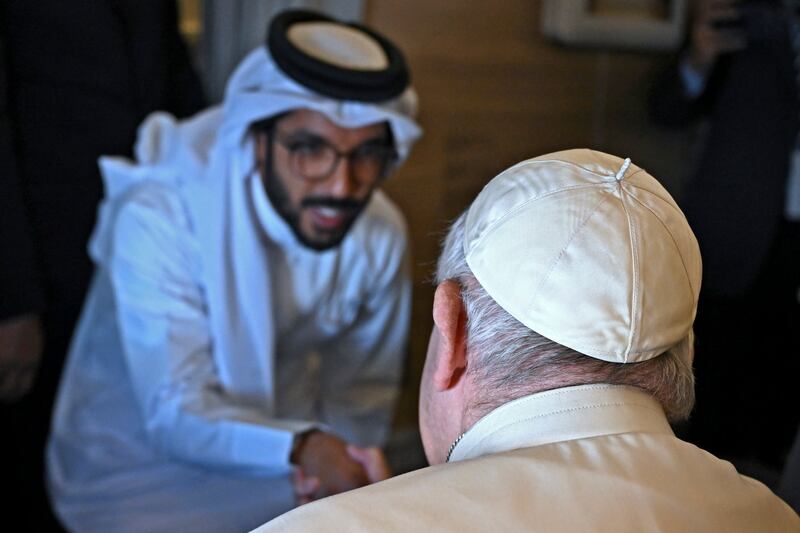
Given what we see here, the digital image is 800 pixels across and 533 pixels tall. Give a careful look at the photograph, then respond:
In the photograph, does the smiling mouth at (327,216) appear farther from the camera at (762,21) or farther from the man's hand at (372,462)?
the camera at (762,21)

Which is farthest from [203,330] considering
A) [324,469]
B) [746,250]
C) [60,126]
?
[746,250]

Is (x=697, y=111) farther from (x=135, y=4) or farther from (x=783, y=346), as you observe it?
(x=135, y=4)

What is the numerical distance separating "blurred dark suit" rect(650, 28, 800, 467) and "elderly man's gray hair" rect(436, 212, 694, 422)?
6.04 ft

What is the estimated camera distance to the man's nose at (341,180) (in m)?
1.99

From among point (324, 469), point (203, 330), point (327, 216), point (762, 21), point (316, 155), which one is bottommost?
point (324, 469)

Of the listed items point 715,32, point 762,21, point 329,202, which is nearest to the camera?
point 329,202

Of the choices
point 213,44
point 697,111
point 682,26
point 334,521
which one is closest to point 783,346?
point 697,111

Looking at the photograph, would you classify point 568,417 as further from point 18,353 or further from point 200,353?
point 18,353

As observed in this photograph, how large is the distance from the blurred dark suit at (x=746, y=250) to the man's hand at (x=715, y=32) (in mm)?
63

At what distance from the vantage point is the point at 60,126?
7.07ft

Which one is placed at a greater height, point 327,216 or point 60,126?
point 60,126

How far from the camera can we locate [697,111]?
329 centimetres

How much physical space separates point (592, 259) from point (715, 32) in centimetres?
244

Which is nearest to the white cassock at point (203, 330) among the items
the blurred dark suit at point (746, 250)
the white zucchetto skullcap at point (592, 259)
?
the white zucchetto skullcap at point (592, 259)
